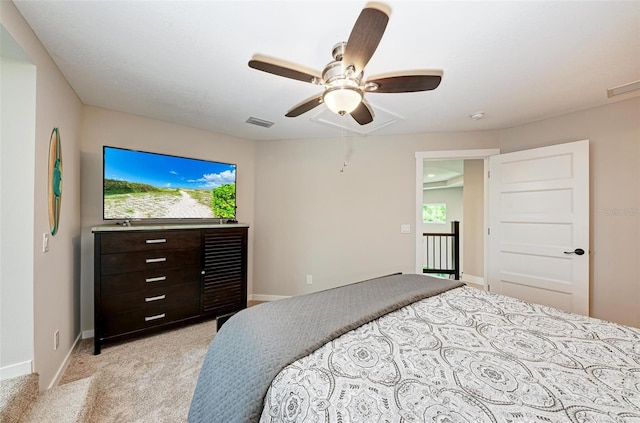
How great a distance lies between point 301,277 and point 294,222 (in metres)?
0.80

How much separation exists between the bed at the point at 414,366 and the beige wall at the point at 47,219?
1.35 m

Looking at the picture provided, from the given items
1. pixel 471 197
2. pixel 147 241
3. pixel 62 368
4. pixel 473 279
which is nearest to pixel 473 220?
pixel 471 197

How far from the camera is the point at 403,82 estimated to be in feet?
5.12

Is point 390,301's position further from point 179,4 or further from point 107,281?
point 107,281

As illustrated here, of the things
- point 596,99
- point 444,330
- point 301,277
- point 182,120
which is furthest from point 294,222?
point 596,99

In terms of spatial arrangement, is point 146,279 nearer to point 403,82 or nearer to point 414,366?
point 414,366

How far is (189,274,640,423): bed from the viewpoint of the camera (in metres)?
0.78

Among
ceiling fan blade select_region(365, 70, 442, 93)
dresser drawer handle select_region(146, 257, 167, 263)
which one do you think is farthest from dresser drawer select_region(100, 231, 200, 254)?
ceiling fan blade select_region(365, 70, 442, 93)

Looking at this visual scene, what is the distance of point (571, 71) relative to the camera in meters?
1.97

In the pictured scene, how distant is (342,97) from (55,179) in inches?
84.3

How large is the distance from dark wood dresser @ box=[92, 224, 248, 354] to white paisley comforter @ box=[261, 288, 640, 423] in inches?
60.6

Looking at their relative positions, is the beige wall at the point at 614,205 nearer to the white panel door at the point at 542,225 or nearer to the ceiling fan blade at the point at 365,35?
the white panel door at the point at 542,225

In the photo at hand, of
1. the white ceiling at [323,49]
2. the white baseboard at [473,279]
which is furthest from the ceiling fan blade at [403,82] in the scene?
the white baseboard at [473,279]

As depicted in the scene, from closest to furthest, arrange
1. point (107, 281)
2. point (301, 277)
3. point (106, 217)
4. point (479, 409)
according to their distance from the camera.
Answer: point (479, 409), point (107, 281), point (106, 217), point (301, 277)
